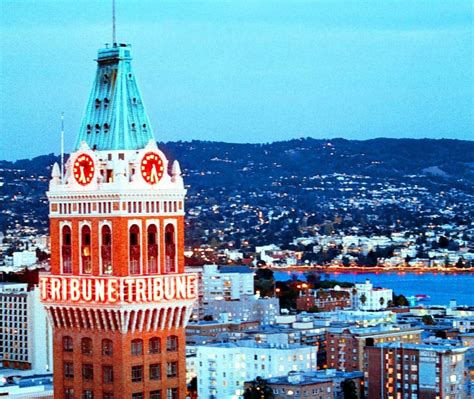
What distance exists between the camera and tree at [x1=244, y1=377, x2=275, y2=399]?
85.8m

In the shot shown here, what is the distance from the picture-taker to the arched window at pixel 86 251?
116 ft

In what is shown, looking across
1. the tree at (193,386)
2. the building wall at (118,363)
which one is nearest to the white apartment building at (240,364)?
the tree at (193,386)

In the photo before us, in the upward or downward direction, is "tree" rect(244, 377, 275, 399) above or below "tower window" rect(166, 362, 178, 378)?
below

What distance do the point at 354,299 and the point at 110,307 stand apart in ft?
454

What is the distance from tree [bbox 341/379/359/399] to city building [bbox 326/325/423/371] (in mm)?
8343

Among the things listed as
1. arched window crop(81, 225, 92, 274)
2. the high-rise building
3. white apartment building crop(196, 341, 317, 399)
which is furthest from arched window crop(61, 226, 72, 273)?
white apartment building crop(196, 341, 317, 399)

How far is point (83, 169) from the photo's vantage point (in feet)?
116

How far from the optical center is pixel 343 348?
106062 millimetres

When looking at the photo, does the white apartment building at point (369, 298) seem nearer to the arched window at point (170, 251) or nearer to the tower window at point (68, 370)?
the tower window at point (68, 370)

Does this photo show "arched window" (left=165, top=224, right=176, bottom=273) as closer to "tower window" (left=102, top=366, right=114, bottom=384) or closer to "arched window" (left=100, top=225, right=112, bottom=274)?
"arched window" (left=100, top=225, right=112, bottom=274)

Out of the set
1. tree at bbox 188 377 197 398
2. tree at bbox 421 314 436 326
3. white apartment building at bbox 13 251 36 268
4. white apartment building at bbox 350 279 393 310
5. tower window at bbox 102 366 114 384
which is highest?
white apartment building at bbox 13 251 36 268

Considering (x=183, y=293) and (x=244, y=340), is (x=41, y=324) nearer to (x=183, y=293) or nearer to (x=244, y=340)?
(x=244, y=340)

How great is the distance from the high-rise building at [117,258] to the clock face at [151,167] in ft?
0.07

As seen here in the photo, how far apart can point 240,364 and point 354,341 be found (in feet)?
32.3
